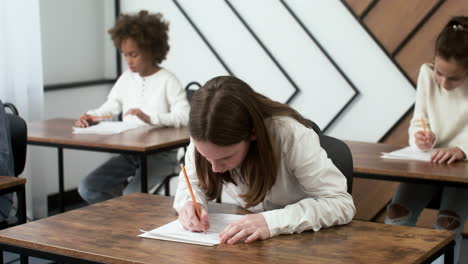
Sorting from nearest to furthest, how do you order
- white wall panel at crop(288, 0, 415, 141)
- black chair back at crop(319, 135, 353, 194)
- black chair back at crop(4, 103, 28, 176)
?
black chair back at crop(319, 135, 353, 194) → black chair back at crop(4, 103, 28, 176) → white wall panel at crop(288, 0, 415, 141)

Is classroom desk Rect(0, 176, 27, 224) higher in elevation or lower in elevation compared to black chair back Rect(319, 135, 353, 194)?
lower

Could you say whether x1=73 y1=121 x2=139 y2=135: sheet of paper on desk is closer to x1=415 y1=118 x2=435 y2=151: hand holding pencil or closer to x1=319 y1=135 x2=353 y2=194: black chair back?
x1=415 y1=118 x2=435 y2=151: hand holding pencil

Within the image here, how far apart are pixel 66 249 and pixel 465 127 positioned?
70.3 inches

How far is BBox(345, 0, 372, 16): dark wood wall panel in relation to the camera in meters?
3.84

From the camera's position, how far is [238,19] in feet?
13.9

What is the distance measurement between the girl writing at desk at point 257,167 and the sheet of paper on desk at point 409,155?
909 millimetres

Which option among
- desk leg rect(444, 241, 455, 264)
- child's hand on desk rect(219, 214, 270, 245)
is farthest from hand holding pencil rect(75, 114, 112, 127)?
desk leg rect(444, 241, 455, 264)

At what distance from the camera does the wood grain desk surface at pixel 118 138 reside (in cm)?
289

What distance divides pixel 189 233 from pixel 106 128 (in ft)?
5.73

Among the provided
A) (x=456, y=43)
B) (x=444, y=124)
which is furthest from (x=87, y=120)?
(x=456, y=43)

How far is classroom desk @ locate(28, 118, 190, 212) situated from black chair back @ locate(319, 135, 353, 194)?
1.09m

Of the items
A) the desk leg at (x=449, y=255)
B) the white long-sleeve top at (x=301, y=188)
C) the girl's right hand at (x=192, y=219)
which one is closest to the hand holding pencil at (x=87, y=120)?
the white long-sleeve top at (x=301, y=188)

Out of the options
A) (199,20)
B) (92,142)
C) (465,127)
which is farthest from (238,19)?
(465,127)

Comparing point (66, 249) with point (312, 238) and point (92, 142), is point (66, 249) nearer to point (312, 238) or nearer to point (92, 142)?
point (312, 238)
